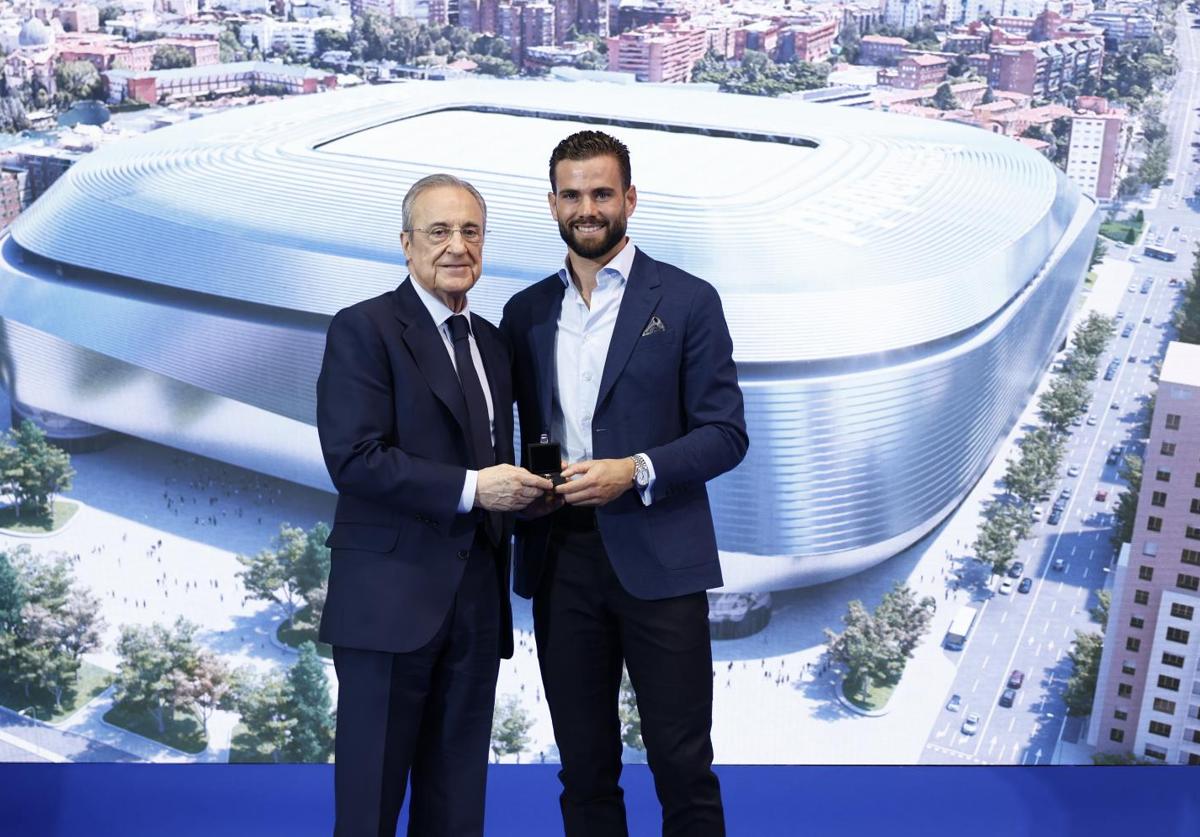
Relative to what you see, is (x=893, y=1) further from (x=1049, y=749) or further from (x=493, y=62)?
(x=1049, y=749)

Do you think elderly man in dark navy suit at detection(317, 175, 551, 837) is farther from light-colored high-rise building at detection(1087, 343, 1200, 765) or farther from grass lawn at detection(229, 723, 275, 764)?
light-colored high-rise building at detection(1087, 343, 1200, 765)

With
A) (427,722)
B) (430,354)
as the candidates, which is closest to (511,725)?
(427,722)

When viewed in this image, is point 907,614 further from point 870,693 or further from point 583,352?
point 583,352

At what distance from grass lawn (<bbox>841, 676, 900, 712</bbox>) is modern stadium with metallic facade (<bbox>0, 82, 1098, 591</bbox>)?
40 centimetres

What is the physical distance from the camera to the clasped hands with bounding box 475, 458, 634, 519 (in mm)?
1833

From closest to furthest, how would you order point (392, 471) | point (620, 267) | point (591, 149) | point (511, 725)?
point (392, 471) < point (591, 149) < point (620, 267) < point (511, 725)

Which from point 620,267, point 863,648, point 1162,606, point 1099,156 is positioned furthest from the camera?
point 1099,156

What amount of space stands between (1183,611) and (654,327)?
2953mm

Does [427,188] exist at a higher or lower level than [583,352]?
higher

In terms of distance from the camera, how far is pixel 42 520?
436 centimetres

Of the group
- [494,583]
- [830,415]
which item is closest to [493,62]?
[830,415]

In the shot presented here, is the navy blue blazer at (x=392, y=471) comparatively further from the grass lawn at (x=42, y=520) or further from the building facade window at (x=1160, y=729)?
the building facade window at (x=1160, y=729)

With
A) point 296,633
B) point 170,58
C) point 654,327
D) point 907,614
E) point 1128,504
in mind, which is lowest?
point 296,633

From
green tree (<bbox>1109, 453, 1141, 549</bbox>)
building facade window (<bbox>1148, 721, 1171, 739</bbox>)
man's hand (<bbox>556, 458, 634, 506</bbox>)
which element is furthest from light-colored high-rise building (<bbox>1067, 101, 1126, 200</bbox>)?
man's hand (<bbox>556, 458, 634, 506</bbox>)
